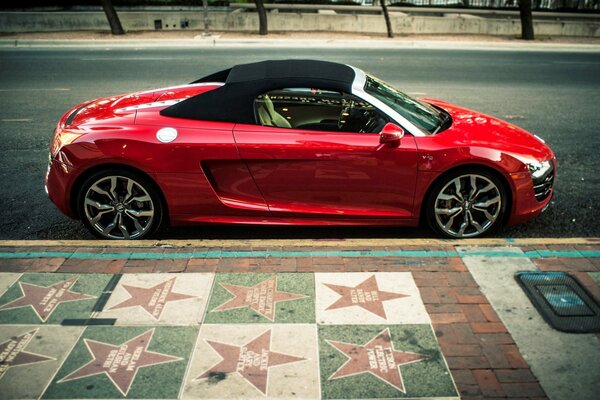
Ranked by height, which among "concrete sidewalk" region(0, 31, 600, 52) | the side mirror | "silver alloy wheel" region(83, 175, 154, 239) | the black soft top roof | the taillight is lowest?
"silver alloy wheel" region(83, 175, 154, 239)

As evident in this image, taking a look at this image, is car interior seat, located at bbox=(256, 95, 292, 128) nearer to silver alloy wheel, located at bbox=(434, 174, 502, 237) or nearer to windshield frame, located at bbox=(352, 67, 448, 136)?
windshield frame, located at bbox=(352, 67, 448, 136)

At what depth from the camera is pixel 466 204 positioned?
515 cm

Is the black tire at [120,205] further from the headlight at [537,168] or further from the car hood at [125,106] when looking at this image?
the headlight at [537,168]

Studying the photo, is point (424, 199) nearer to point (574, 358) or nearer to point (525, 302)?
point (525, 302)

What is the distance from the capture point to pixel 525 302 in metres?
4.10

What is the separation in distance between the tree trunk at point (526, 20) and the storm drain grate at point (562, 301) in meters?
21.0

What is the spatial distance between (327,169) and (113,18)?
2042 centimetres

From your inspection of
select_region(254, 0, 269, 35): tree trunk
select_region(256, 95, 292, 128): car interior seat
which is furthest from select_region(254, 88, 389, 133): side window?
select_region(254, 0, 269, 35): tree trunk

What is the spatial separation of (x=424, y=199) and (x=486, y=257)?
28.9 inches

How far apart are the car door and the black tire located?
883 mm

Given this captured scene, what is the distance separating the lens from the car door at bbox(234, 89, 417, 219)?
4.96 m

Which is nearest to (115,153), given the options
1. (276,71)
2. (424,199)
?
(276,71)

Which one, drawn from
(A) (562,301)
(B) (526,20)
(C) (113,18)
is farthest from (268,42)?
(A) (562,301)

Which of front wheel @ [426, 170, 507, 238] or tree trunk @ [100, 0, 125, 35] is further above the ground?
tree trunk @ [100, 0, 125, 35]
